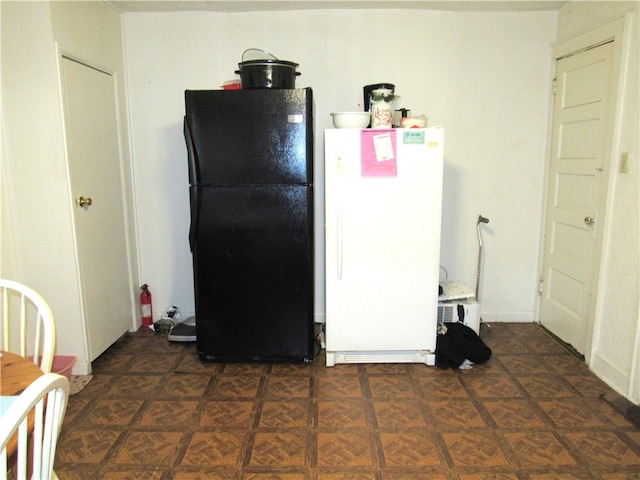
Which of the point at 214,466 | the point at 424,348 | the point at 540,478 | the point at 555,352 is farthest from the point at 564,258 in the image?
the point at 214,466

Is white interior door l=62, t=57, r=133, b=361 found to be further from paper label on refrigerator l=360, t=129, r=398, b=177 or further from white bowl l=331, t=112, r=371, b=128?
paper label on refrigerator l=360, t=129, r=398, b=177

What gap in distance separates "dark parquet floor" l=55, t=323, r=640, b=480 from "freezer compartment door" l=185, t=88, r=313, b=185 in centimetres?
121

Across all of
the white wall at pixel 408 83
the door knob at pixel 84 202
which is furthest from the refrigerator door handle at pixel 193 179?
the white wall at pixel 408 83

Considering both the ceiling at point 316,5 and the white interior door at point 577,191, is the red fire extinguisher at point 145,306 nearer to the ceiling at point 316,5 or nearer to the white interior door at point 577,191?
the ceiling at point 316,5

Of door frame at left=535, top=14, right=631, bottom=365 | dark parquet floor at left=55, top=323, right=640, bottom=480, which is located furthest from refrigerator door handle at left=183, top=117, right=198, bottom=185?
door frame at left=535, top=14, right=631, bottom=365

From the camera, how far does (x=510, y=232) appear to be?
3.47 metres

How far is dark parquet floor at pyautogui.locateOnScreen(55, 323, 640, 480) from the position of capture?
1.97 meters

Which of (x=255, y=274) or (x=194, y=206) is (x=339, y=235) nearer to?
(x=255, y=274)

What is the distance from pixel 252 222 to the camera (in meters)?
2.75

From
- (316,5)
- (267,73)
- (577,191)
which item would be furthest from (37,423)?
(577,191)

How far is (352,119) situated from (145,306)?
211cm

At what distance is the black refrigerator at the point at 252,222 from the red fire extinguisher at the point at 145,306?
2.75ft

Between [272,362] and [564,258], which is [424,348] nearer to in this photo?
[272,362]

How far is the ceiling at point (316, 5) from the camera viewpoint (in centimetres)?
302
